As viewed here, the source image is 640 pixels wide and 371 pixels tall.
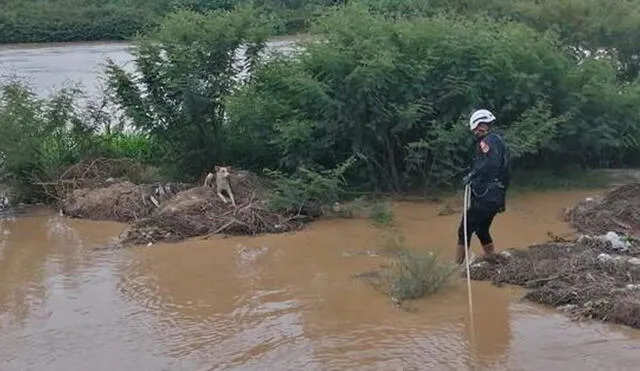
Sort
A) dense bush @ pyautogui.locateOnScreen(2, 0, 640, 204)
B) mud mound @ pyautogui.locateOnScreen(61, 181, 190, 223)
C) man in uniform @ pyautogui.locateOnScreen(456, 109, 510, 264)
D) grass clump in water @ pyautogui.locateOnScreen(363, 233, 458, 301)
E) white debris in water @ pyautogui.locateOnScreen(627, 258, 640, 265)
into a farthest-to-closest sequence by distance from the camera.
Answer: dense bush @ pyautogui.locateOnScreen(2, 0, 640, 204) < mud mound @ pyautogui.locateOnScreen(61, 181, 190, 223) < man in uniform @ pyautogui.locateOnScreen(456, 109, 510, 264) < white debris in water @ pyautogui.locateOnScreen(627, 258, 640, 265) < grass clump in water @ pyautogui.locateOnScreen(363, 233, 458, 301)

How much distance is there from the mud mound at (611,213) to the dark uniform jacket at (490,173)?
2247 mm

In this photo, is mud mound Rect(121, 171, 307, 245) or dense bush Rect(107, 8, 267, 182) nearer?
mud mound Rect(121, 171, 307, 245)

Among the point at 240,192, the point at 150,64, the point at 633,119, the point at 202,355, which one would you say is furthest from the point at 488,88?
the point at 202,355

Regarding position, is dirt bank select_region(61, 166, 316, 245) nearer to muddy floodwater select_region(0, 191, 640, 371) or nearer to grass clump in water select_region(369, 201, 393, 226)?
muddy floodwater select_region(0, 191, 640, 371)

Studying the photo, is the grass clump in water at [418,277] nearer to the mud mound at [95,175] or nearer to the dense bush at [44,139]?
the mud mound at [95,175]

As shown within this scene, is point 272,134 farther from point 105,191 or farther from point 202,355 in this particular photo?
point 202,355

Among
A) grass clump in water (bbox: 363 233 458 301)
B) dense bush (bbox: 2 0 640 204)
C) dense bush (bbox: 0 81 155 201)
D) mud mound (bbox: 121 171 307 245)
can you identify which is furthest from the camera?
dense bush (bbox: 0 81 155 201)

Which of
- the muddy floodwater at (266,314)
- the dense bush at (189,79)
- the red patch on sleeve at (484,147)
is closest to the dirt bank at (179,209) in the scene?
the muddy floodwater at (266,314)

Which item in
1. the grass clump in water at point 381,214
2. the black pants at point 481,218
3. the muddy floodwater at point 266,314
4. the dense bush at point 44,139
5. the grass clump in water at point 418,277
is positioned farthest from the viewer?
the dense bush at point 44,139

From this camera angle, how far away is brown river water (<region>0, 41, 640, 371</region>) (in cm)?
817

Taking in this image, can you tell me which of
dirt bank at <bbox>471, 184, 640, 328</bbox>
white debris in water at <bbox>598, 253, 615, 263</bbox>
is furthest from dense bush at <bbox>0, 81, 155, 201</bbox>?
white debris in water at <bbox>598, 253, 615, 263</bbox>

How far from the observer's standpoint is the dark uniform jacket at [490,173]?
10039 mm

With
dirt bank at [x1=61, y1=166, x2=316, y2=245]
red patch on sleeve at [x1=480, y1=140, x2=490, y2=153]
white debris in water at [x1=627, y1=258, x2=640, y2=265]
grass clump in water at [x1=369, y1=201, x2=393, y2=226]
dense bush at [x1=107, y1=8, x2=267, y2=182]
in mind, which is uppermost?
dense bush at [x1=107, y1=8, x2=267, y2=182]

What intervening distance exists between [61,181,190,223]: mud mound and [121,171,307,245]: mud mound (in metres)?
0.49
